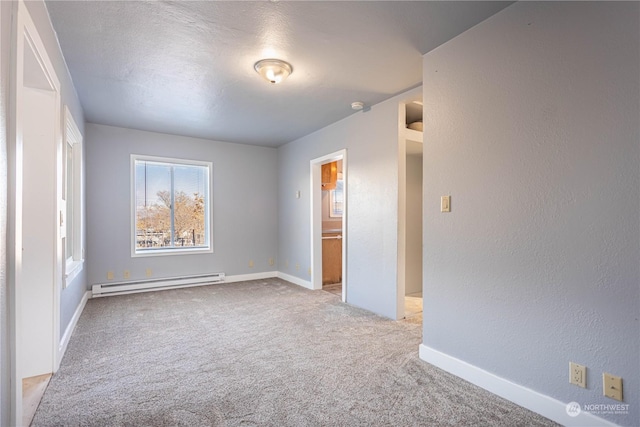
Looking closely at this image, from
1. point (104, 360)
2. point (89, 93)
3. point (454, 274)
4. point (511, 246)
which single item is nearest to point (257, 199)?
point (89, 93)

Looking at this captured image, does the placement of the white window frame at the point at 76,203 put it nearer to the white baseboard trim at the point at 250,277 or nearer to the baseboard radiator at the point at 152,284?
the baseboard radiator at the point at 152,284

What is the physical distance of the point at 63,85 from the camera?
2.65 meters

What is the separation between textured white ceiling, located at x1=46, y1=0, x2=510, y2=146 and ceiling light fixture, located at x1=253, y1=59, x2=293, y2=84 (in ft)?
0.19

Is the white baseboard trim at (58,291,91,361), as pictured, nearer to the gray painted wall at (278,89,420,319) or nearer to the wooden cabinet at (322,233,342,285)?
the gray painted wall at (278,89,420,319)

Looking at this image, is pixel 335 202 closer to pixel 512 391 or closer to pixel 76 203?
pixel 76 203

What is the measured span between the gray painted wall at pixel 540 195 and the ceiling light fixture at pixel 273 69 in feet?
3.88

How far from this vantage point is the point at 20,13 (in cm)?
154

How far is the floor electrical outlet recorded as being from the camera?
167 centimetres

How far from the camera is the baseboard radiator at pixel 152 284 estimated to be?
453 cm

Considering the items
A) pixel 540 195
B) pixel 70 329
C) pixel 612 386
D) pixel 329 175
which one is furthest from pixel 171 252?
pixel 612 386

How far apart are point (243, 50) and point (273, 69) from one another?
→ 0.29 m

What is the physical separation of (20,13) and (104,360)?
2.33m

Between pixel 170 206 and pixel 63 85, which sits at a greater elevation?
pixel 63 85

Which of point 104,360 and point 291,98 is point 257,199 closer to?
point 291,98
